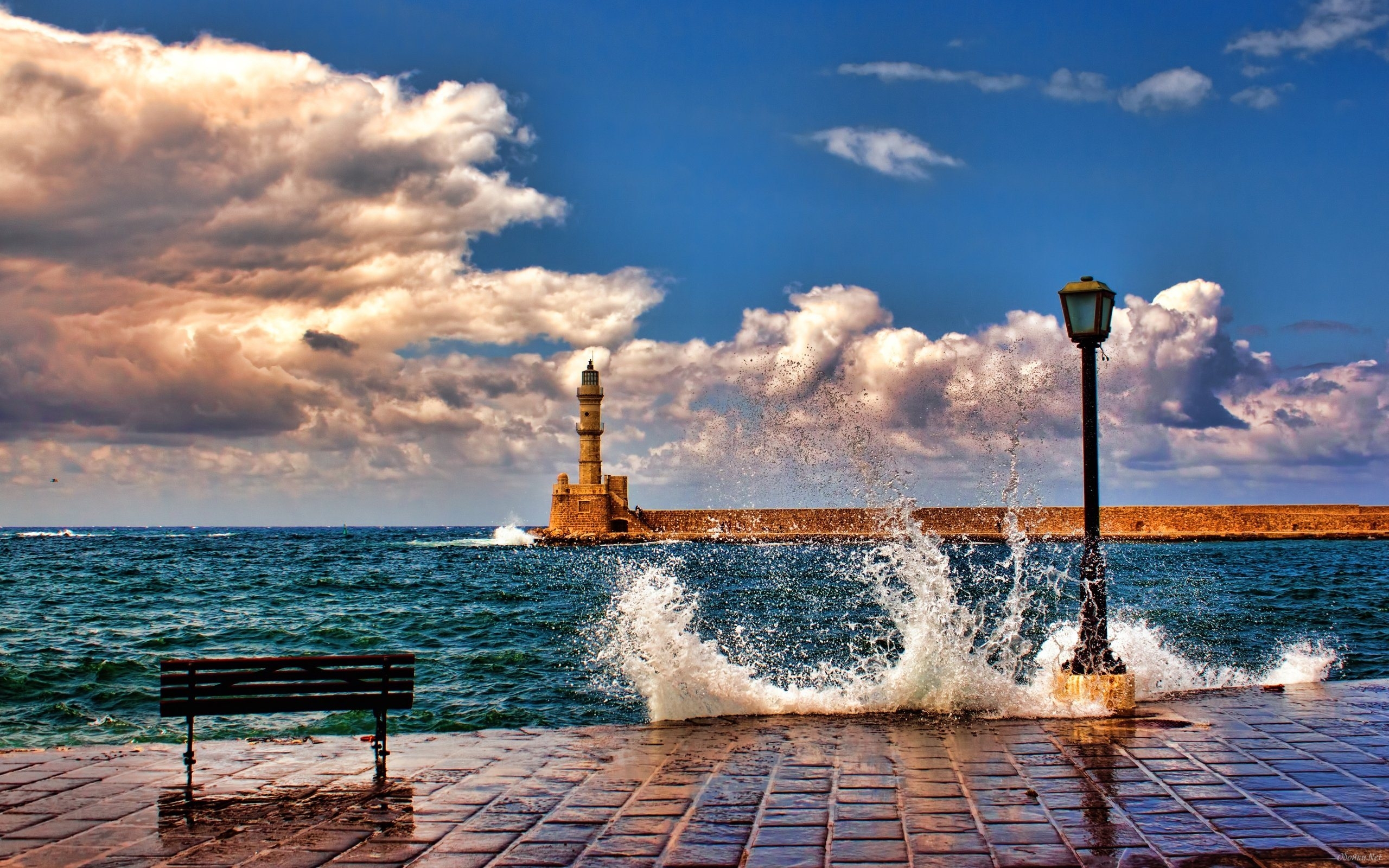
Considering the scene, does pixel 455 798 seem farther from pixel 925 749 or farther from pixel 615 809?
pixel 925 749

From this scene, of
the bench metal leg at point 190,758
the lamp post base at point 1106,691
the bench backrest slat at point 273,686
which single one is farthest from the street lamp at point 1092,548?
the bench metal leg at point 190,758

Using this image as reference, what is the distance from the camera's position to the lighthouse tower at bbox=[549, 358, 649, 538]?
214 ft

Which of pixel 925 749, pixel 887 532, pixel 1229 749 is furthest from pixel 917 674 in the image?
pixel 887 532

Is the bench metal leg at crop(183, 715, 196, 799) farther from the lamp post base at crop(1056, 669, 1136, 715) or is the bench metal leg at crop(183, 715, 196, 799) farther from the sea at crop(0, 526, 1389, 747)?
the lamp post base at crop(1056, 669, 1136, 715)

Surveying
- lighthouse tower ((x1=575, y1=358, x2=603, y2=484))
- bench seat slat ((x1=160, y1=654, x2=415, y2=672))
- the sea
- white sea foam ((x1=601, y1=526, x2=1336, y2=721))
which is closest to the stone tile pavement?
bench seat slat ((x1=160, y1=654, x2=415, y2=672))

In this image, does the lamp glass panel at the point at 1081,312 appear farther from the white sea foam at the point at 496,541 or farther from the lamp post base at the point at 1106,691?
the white sea foam at the point at 496,541

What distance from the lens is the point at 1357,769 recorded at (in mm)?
6102

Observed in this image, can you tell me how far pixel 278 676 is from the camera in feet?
22.4

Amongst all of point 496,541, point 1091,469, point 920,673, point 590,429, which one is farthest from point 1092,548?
point 496,541

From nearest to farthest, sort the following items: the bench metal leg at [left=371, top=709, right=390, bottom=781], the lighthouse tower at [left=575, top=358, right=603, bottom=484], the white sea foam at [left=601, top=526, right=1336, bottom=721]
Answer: the bench metal leg at [left=371, top=709, right=390, bottom=781], the white sea foam at [left=601, top=526, right=1336, bottom=721], the lighthouse tower at [left=575, top=358, right=603, bottom=484]

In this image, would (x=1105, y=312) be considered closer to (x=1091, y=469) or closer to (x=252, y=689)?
(x=1091, y=469)

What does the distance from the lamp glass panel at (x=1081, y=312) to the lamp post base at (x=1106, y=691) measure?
8.70 feet

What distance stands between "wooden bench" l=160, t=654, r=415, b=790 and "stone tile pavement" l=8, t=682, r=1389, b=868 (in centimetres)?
39

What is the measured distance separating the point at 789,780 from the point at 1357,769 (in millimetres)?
3174
